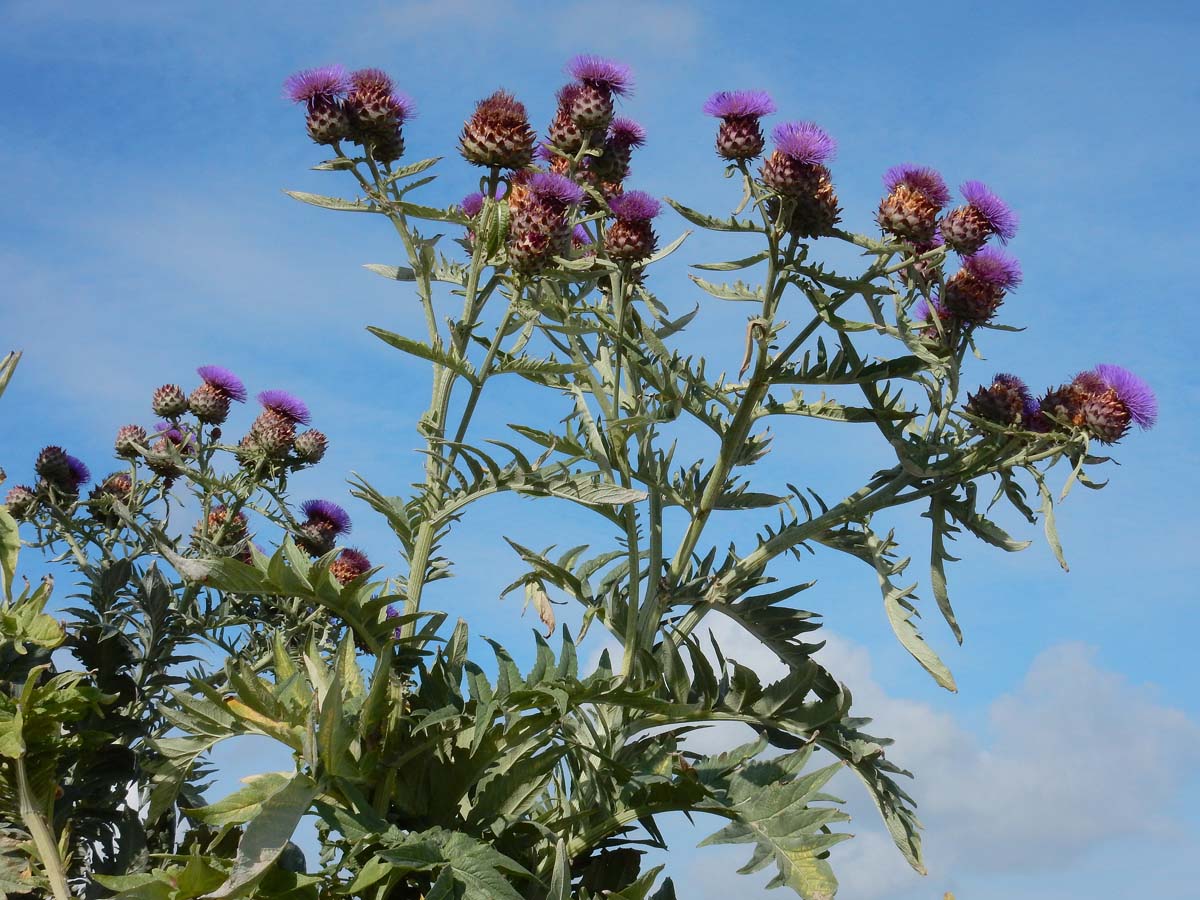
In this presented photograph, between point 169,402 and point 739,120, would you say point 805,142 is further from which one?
Answer: point 169,402

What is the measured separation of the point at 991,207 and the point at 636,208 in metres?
1.26

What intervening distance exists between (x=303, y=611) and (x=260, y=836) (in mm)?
2474

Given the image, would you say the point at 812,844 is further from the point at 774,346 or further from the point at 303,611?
the point at 303,611

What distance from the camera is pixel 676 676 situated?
4.11 m

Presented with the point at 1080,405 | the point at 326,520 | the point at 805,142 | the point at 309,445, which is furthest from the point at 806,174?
the point at 326,520

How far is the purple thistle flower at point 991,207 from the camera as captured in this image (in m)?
4.60

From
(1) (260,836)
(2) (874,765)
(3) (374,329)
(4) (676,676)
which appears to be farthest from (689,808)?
(3) (374,329)

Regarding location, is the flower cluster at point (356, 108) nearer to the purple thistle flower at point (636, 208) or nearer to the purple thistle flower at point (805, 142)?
the purple thistle flower at point (636, 208)

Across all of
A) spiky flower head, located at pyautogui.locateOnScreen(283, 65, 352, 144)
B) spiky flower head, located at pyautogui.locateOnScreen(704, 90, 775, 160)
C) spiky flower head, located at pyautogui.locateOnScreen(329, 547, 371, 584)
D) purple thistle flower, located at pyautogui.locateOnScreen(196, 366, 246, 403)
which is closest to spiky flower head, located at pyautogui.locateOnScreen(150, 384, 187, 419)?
purple thistle flower, located at pyautogui.locateOnScreen(196, 366, 246, 403)

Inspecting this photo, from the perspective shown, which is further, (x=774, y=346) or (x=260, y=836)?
(x=774, y=346)

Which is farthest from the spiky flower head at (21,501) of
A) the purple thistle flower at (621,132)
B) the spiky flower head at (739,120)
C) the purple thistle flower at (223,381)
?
the spiky flower head at (739,120)

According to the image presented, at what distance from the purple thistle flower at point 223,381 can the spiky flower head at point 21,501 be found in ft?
3.77

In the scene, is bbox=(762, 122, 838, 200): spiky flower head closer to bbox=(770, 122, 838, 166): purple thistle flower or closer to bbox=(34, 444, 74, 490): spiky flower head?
bbox=(770, 122, 838, 166): purple thistle flower

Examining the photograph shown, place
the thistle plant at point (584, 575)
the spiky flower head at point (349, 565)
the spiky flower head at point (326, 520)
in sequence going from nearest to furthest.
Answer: the thistle plant at point (584, 575) → the spiky flower head at point (349, 565) → the spiky flower head at point (326, 520)
